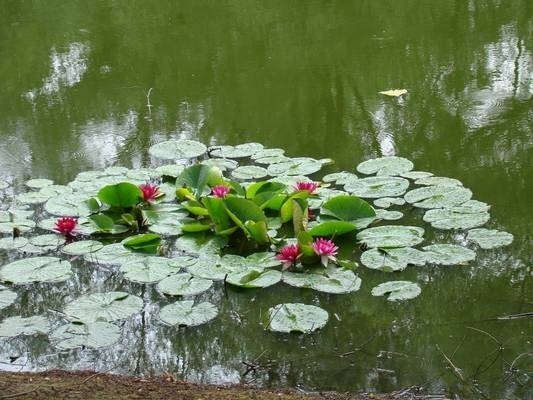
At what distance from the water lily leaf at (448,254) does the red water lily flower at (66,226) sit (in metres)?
1.52

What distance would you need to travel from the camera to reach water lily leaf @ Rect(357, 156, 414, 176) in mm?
4012

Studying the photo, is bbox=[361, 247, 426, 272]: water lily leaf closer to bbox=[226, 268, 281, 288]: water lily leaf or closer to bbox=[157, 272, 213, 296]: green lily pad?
bbox=[226, 268, 281, 288]: water lily leaf

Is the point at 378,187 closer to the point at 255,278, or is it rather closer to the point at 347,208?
the point at 347,208

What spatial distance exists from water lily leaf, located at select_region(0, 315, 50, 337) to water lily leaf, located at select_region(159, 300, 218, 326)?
0.42 meters

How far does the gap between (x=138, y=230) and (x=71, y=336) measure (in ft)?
2.94

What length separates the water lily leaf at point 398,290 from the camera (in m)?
2.97

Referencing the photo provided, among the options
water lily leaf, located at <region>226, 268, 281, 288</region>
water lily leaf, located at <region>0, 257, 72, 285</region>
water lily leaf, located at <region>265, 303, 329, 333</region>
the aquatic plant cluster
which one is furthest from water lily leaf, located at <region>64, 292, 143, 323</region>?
water lily leaf, located at <region>265, 303, 329, 333</region>

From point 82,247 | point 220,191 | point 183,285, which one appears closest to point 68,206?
point 82,247

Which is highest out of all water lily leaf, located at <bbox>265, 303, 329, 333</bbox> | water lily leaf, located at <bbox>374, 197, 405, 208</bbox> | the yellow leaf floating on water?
the yellow leaf floating on water

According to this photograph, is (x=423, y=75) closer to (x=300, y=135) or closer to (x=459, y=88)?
(x=459, y=88)

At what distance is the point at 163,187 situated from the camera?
13.2 ft

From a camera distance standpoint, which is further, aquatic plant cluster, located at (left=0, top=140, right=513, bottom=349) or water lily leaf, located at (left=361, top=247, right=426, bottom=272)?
water lily leaf, located at (left=361, top=247, right=426, bottom=272)

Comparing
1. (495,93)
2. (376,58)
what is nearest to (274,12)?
(376,58)

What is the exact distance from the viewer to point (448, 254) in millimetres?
3238
